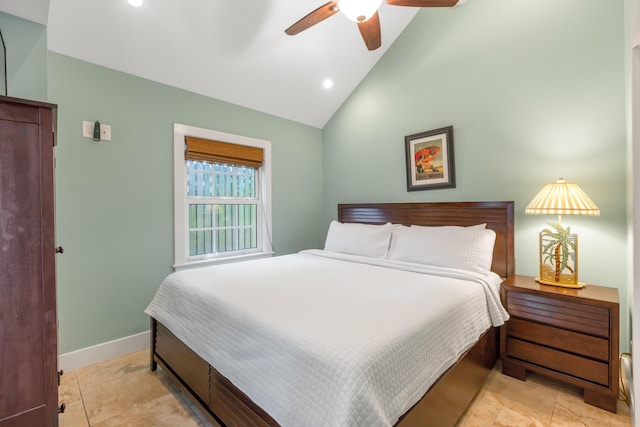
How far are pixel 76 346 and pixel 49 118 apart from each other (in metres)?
1.98

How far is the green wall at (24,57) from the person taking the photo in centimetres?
146

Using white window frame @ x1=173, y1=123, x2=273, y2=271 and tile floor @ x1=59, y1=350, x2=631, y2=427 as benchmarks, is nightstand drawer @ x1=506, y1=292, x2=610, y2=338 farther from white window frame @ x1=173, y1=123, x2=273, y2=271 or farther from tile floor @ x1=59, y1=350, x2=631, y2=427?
white window frame @ x1=173, y1=123, x2=273, y2=271

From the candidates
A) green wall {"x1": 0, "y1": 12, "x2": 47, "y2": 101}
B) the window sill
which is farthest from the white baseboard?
green wall {"x1": 0, "y1": 12, "x2": 47, "y2": 101}

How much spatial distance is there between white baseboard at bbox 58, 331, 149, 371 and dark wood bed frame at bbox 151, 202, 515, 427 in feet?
1.61

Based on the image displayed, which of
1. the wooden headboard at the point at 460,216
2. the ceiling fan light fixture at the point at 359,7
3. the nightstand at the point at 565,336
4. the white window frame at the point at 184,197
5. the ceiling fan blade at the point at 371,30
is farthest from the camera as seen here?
the white window frame at the point at 184,197

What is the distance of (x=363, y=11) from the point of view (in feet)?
5.33

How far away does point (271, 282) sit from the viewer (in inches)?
77.7

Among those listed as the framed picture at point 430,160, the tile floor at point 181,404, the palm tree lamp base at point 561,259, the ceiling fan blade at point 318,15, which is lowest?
the tile floor at point 181,404

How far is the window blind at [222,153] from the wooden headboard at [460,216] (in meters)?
1.34

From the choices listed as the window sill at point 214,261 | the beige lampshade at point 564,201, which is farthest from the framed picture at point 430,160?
the window sill at point 214,261

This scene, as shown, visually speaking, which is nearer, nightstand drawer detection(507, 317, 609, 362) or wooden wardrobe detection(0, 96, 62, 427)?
wooden wardrobe detection(0, 96, 62, 427)

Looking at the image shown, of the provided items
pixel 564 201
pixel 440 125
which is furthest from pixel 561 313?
pixel 440 125

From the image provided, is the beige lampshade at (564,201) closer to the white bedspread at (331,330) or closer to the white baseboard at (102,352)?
the white bedspread at (331,330)

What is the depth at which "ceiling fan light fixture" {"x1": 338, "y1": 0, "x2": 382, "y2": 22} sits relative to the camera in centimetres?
158
